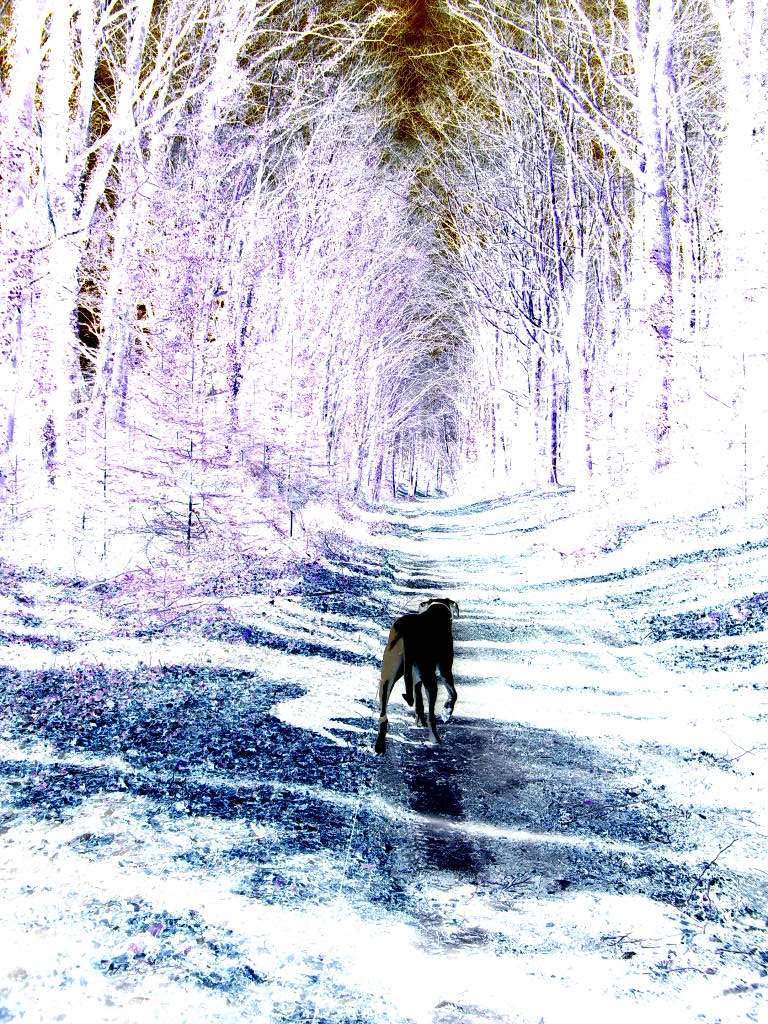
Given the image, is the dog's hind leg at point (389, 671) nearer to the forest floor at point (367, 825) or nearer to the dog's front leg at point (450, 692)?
the forest floor at point (367, 825)

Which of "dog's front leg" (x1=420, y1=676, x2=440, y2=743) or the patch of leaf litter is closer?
"dog's front leg" (x1=420, y1=676, x2=440, y2=743)

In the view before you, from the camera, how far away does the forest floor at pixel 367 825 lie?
248cm

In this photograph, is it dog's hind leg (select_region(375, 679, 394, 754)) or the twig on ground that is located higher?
dog's hind leg (select_region(375, 679, 394, 754))

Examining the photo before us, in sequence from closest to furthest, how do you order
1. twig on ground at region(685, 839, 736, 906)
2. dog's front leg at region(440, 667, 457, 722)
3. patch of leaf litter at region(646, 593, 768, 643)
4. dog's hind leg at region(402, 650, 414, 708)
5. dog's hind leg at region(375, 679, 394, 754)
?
twig on ground at region(685, 839, 736, 906), dog's hind leg at region(402, 650, 414, 708), dog's hind leg at region(375, 679, 394, 754), dog's front leg at region(440, 667, 457, 722), patch of leaf litter at region(646, 593, 768, 643)

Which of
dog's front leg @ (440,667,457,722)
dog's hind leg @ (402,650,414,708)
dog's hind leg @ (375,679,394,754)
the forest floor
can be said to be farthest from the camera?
dog's front leg @ (440,667,457,722)

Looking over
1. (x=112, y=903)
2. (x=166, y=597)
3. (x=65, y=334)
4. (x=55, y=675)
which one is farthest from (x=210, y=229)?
(x=112, y=903)

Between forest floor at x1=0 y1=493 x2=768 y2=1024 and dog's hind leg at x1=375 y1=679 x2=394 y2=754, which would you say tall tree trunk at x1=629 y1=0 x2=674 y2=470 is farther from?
dog's hind leg at x1=375 y1=679 x2=394 y2=754

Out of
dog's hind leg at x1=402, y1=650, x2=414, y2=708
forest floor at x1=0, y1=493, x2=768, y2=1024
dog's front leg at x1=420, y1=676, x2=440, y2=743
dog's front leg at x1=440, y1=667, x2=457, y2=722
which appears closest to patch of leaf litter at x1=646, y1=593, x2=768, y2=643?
forest floor at x1=0, y1=493, x2=768, y2=1024

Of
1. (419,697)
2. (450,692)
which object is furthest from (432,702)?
(450,692)

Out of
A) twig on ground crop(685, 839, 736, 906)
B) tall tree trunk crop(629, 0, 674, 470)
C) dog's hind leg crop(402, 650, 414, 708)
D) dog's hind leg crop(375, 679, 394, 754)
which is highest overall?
tall tree trunk crop(629, 0, 674, 470)

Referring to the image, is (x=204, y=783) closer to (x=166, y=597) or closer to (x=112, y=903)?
(x=112, y=903)

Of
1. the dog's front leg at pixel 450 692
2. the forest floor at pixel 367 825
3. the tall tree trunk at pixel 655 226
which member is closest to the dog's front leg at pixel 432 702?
the forest floor at pixel 367 825

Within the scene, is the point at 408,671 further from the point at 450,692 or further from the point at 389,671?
the point at 450,692

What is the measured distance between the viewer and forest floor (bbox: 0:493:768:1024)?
2482mm
